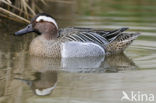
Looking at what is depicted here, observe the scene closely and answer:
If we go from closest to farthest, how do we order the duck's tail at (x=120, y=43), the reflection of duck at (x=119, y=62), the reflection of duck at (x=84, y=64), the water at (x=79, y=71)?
the water at (x=79, y=71), the reflection of duck at (x=84, y=64), the reflection of duck at (x=119, y=62), the duck's tail at (x=120, y=43)

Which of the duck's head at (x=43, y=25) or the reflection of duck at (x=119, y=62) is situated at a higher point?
the duck's head at (x=43, y=25)

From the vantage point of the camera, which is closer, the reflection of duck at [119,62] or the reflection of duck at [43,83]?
the reflection of duck at [43,83]

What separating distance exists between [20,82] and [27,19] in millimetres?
4479

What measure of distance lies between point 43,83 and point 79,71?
912 mm

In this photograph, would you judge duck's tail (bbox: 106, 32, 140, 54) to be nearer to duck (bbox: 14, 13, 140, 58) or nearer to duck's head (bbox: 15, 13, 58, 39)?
duck (bbox: 14, 13, 140, 58)

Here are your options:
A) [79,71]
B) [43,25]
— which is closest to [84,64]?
[79,71]

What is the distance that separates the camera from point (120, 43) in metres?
10.3

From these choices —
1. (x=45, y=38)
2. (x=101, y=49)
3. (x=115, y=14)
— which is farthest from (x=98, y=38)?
(x=115, y=14)

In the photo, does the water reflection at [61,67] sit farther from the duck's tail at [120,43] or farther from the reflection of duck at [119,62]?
the duck's tail at [120,43]

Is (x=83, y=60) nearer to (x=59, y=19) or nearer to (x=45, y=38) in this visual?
(x=45, y=38)

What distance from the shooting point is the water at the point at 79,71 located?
23.3 ft

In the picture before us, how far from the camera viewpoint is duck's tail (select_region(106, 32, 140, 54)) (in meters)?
10.2

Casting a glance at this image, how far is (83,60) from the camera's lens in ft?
31.2

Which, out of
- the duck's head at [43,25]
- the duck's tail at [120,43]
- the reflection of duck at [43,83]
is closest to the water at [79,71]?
the reflection of duck at [43,83]
